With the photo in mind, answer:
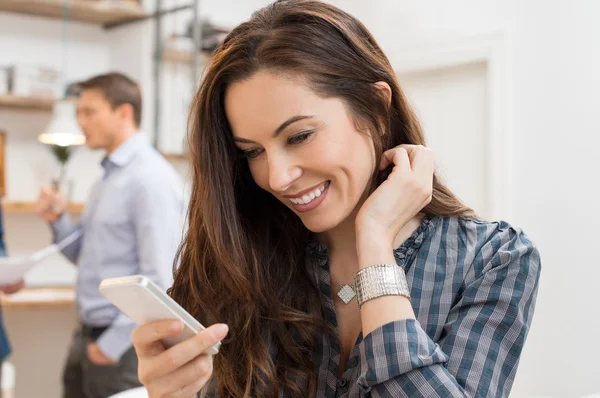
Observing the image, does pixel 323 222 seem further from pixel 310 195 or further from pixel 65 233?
pixel 65 233

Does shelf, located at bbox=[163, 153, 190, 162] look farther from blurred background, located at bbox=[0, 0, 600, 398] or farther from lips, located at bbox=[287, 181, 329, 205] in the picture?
lips, located at bbox=[287, 181, 329, 205]

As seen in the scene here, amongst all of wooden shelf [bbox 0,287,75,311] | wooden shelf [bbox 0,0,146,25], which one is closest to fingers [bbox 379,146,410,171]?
wooden shelf [bbox 0,287,75,311]

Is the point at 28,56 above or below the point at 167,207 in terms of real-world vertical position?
above

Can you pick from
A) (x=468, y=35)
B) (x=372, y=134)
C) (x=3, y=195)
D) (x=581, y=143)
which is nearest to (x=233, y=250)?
(x=372, y=134)

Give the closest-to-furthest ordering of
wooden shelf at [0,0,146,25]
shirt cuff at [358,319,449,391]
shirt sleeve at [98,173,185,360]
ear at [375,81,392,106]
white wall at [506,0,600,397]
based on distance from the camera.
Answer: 1. shirt cuff at [358,319,449,391]
2. ear at [375,81,392,106]
3. shirt sleeve at [98,173,185,360]
4. white wall at [506,0,600,397]
5. wooden shelf at [0,0,146,25]

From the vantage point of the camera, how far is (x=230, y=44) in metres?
1.50

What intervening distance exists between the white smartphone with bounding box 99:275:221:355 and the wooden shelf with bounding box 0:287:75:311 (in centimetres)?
344

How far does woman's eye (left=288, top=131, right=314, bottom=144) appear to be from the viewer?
4.49ft

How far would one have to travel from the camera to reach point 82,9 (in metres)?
4.94

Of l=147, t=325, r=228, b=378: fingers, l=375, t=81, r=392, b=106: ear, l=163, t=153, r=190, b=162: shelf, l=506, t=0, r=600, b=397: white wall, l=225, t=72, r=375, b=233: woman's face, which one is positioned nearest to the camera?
l=147, t=325, r=228, b=378: fingers

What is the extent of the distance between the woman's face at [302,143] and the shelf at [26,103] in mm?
3643

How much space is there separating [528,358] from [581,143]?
113 cm

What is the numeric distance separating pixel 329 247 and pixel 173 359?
0.51 meters

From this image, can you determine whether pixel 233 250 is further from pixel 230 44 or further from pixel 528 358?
pixel 528 358
